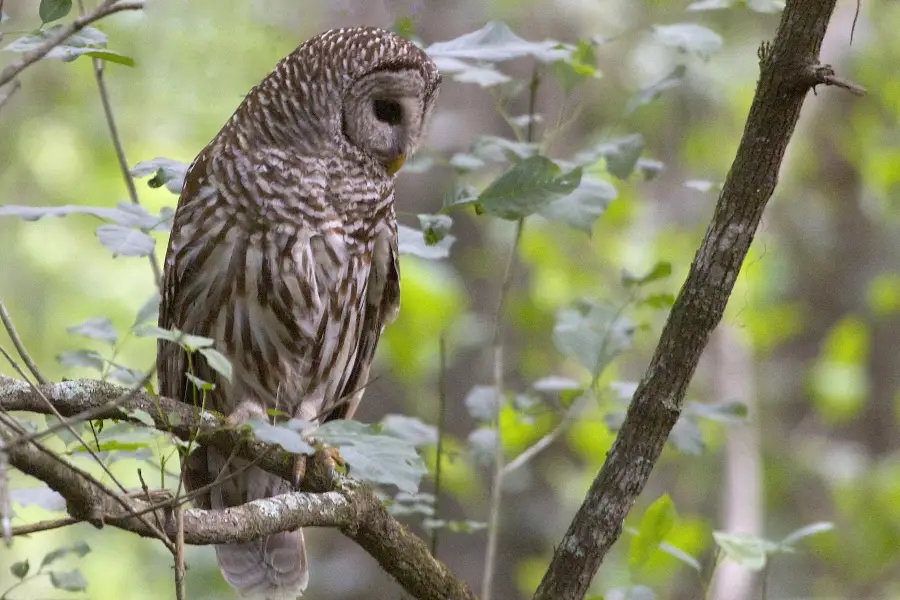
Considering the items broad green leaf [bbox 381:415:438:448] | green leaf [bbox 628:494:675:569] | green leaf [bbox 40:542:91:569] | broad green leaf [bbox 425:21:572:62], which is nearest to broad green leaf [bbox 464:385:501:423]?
broad green leaf [bbox 381:415:438:448]

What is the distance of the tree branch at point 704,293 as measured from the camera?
1829 millimetres

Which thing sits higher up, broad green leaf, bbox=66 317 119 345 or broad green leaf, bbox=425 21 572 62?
broad green leaf, bbox=425 21 572 62

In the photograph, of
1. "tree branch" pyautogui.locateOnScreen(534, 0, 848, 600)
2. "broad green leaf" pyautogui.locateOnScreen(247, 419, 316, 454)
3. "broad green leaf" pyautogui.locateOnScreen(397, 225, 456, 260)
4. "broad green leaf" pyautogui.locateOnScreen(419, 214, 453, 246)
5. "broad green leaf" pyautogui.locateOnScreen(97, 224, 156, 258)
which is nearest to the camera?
Answer: "broad green leaf" pyautogui.locateOnScreen(247, 419, 316, 454)

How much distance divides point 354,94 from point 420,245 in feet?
1.61

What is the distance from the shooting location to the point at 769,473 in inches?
269

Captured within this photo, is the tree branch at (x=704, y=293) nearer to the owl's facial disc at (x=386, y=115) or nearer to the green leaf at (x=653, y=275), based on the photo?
the green leaf at (x=653, y=275)

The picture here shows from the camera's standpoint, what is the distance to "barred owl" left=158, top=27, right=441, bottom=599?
2604 mm

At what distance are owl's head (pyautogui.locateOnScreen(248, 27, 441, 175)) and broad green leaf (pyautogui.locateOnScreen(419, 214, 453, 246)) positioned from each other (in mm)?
505

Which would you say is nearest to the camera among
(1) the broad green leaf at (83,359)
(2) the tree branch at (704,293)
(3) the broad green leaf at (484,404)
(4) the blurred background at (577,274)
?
(2) the tree branch at (704,293)

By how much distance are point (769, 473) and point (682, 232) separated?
1691mm

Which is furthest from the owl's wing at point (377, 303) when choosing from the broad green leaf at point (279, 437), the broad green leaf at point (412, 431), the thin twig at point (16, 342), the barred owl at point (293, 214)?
the broad green leaf at point (279, 437)

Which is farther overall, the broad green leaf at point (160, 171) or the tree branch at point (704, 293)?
the broad green leaf at point (160, 171)

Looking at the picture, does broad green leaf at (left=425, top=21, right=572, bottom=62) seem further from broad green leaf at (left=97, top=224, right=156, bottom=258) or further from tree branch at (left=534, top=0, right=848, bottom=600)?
broad green leaf at (left=97, top=224, right=156, bottom=258)

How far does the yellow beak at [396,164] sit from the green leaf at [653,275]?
647mm
